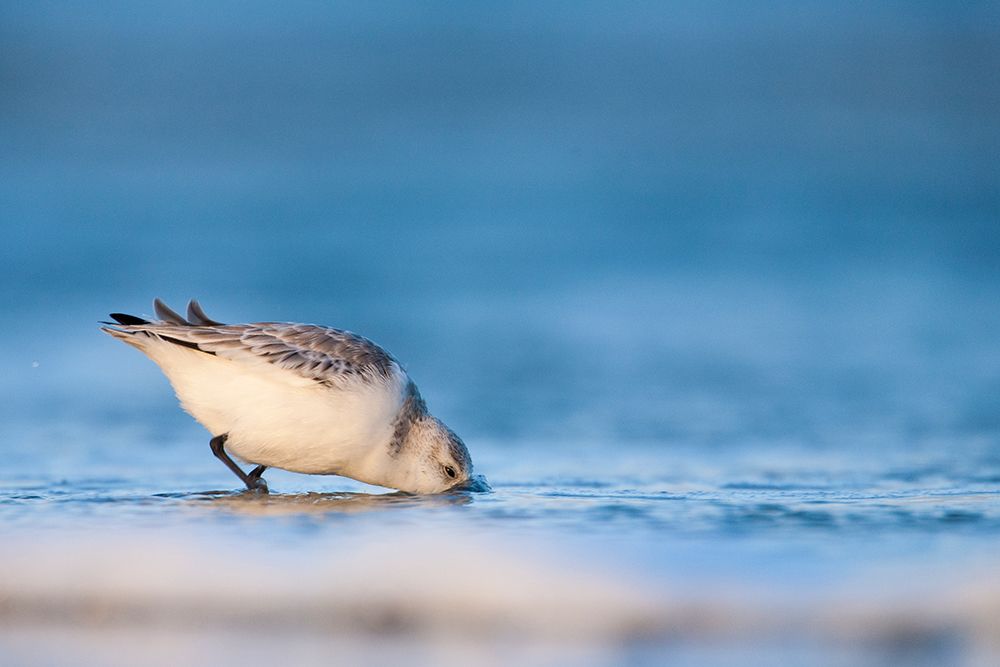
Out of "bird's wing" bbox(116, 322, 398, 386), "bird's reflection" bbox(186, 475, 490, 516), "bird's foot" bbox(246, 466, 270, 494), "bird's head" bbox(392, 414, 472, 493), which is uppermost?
"bird's wing" bbox(116, 322, 398, 386)

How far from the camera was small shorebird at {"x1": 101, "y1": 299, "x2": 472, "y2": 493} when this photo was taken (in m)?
6.07

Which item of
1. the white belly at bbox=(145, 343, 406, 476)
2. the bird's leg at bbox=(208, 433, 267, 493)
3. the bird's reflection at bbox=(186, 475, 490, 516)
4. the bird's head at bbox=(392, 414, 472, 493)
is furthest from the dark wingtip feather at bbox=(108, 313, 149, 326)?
the bird's head at bbox=(392, 414, 472, 493)

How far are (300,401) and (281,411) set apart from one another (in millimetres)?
94

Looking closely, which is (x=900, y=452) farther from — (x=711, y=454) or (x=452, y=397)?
(x=452, y=397)

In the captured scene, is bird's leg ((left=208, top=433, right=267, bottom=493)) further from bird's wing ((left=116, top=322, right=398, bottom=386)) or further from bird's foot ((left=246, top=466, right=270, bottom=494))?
bird's wing ((left=116, top=322, right=398, bottom=386))

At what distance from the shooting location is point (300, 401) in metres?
6.07

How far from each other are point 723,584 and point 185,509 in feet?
7.83

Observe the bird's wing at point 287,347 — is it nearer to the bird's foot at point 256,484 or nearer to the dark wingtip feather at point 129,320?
the dark wingtip feather at point 129,320

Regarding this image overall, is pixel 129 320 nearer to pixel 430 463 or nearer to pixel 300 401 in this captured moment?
pixel 300 401

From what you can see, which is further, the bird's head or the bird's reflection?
the bird's head

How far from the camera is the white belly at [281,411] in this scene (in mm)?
6055

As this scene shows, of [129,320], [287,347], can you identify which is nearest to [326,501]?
[287,347]

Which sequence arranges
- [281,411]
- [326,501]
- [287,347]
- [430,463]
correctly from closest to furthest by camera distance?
[326,501] < [281,411] < [287,347] < [430,463]

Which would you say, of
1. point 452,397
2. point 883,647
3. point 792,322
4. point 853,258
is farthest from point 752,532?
point 853,258
